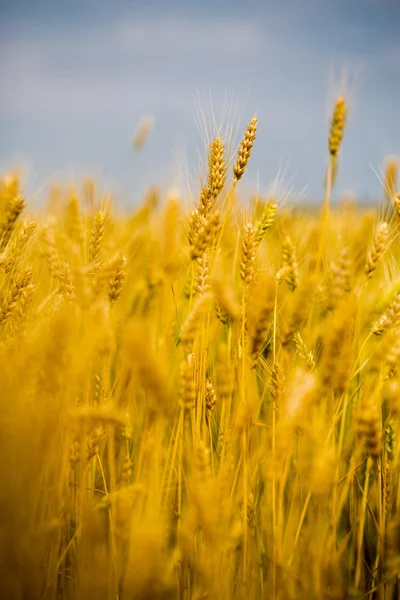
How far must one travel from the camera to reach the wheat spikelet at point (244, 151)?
157cm

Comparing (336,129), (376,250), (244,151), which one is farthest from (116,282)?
(336,129)

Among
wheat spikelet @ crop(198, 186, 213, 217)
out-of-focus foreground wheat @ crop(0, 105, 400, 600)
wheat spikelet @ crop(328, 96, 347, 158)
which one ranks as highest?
wheat spikelet @ crop(328, 96, 347, 158)

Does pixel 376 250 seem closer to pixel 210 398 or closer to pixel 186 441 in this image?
pixel 210 398

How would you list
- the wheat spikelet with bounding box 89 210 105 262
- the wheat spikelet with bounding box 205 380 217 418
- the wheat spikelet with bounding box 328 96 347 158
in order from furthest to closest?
the wheat spikelet with bounding box 328 96 347 158 < the wheat spikelet with bounding box 89 210 105 262 < the wheat spikelet with bounding box 205 380 217 418

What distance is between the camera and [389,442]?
142 centimetres

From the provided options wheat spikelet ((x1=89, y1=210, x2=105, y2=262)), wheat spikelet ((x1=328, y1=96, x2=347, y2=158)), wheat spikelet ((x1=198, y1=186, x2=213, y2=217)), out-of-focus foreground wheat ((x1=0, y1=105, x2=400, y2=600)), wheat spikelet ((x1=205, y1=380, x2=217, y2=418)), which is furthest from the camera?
wheat spikelet ((x1=328, y1=96, x2=347, y2=158))

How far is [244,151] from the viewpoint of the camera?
61.7 inches

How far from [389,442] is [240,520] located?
1.55 feet

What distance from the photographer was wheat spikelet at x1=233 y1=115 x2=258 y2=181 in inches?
61.6

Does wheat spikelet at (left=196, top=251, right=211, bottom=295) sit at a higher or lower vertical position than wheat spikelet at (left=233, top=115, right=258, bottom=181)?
lower

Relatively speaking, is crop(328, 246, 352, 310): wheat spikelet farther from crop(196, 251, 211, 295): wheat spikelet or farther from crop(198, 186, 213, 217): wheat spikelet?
crop(198, 186, 213, 217): wheat spikelet

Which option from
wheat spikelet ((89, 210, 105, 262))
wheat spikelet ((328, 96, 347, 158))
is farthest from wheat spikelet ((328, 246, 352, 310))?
wheat spikelet ((328, 96, 347, 158))

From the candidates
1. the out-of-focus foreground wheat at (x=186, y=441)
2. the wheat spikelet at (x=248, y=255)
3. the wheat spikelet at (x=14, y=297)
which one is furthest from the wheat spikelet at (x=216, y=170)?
the wheat spikelet at (x=14, y=297)

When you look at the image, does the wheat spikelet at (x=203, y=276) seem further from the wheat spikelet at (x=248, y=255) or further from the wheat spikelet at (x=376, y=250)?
the wheat spikelet at (x=376, y=250)
